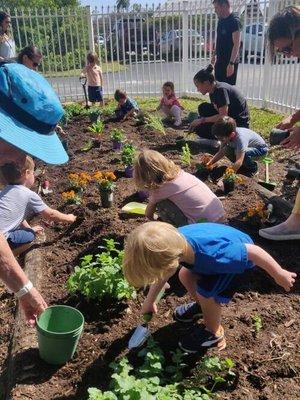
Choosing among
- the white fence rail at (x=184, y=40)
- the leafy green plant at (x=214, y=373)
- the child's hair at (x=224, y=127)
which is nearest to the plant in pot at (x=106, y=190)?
the child's hair at (x=224, y=127)

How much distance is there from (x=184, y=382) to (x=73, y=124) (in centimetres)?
711

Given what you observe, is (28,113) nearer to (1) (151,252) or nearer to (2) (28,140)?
(2) (28,140)

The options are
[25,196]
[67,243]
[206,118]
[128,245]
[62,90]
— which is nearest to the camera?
[128,245]

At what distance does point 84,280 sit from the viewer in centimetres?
321

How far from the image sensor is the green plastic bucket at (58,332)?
2561mm

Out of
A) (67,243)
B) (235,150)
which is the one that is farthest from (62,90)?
(67,243)

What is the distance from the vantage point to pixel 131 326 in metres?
3.08

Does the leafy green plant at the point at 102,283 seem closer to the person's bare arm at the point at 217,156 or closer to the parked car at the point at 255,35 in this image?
the person's bare arm at the point at 217,156

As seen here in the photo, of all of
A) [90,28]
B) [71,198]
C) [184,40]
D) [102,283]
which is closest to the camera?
[102,283]

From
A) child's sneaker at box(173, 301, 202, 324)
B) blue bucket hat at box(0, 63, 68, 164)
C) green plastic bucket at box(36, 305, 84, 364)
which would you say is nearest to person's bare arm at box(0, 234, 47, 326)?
green plastic bucket at box(36, 305, 84, 364)

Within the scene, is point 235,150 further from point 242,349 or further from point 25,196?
point 242,349

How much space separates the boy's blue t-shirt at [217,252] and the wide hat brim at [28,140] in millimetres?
1056

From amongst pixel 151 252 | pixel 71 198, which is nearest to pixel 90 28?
pixel 71 198

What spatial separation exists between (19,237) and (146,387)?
2.16 metres
